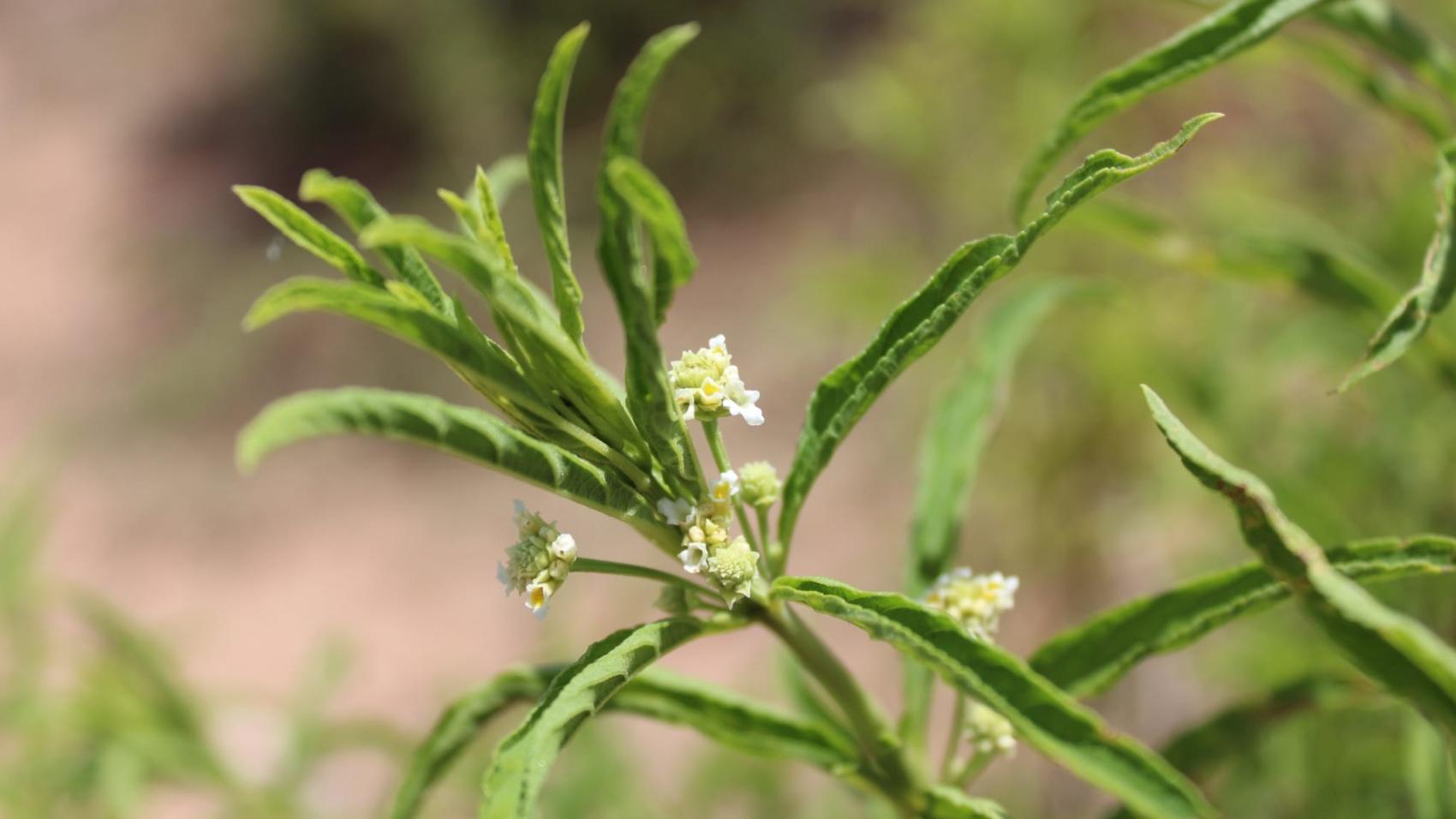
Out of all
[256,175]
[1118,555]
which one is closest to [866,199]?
[1118,555]

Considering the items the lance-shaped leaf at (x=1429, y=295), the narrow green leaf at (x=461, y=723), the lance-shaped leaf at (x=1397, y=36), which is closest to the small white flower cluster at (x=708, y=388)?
the narrow green leaf at (x=461, y=723)

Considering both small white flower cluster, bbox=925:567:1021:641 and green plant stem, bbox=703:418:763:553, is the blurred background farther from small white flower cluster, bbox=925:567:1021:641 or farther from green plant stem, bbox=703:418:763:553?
green plant stem, bbox=703:418:763:553

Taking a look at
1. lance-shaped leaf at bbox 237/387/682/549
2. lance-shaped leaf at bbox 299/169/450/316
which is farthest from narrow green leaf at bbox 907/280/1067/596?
lance-shaped leaf at bbox 299/169/450/316

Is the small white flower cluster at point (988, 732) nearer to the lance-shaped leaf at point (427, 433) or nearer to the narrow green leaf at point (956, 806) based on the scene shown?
the narrow green leaf at point (956, 806)

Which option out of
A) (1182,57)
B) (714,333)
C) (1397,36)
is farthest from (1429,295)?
(714,333)

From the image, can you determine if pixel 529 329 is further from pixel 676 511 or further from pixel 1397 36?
pixel 1397 36

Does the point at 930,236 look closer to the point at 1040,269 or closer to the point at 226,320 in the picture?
the point at 1040,269
